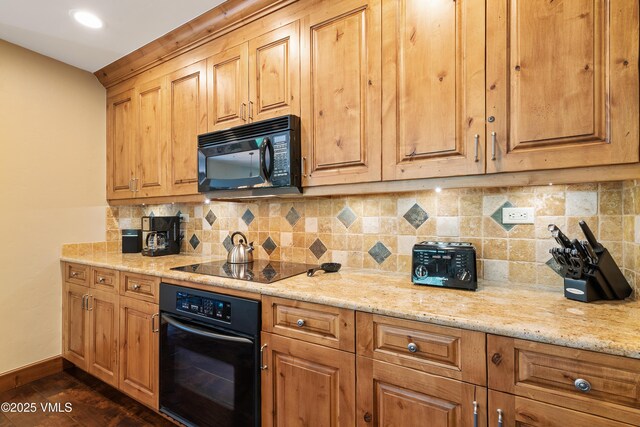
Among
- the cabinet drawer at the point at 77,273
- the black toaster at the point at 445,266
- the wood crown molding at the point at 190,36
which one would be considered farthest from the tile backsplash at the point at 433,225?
the wood crown molding at the point at 190,36

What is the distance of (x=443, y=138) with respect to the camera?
51.8 inches

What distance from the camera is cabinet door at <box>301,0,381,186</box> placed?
1477 mm

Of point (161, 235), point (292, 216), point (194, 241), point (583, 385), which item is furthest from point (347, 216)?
point (161, 235)

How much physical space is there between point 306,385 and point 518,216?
1.22 meters

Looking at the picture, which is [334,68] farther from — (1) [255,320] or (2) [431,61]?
(1) [255,320]

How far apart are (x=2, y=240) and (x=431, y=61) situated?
307 centimetres

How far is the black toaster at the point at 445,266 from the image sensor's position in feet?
4.34

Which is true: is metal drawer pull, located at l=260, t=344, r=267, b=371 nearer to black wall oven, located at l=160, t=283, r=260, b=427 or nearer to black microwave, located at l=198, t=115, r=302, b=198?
black wall oven, located at l=160, t=283, r=260, b=427

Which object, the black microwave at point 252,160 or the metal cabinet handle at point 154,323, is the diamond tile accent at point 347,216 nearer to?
the black microwave at point 252,160

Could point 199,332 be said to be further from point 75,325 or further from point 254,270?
point 75,325

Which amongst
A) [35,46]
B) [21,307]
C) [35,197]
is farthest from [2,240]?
[35,46]

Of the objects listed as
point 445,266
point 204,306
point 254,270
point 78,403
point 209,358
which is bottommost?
point 78,403

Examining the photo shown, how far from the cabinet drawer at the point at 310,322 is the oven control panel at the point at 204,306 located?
0.24 m

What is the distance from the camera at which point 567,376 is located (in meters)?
0.85
